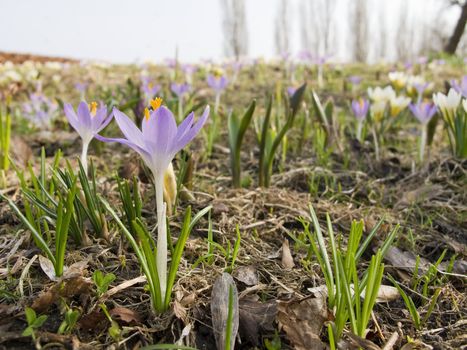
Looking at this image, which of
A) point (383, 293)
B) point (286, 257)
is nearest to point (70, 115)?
point (286, 257)

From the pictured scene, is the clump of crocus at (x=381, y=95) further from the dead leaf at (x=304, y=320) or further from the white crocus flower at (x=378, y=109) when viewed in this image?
the dead leaf at (x=304, y=320)

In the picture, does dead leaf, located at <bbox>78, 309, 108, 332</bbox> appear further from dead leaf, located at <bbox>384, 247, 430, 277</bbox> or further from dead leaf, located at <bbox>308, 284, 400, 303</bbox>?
dead leaf, located at <bbox>384, 247, 430, 277</bbox>

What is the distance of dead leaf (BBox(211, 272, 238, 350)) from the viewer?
1.06 m

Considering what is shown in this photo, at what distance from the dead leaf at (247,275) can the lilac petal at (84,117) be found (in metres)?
0.64

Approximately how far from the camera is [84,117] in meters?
1.41

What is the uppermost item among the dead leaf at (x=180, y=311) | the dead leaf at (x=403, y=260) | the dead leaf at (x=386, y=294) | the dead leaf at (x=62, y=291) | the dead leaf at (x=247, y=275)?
the dead leaf at (x=62, y=291)

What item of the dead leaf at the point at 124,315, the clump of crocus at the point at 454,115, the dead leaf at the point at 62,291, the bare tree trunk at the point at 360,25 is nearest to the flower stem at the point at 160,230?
the dead leaf at the point at 124,315

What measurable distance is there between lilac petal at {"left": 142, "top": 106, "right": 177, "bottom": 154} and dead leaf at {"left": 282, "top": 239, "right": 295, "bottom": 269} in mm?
620

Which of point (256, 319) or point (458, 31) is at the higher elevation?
point (458, 31)

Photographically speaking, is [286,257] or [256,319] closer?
[256,319]

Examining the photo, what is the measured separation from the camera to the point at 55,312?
44.8 inches

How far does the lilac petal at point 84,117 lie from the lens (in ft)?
4.57

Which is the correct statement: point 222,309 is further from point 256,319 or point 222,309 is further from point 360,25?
point 360,25

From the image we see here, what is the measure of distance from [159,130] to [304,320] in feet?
1.89
